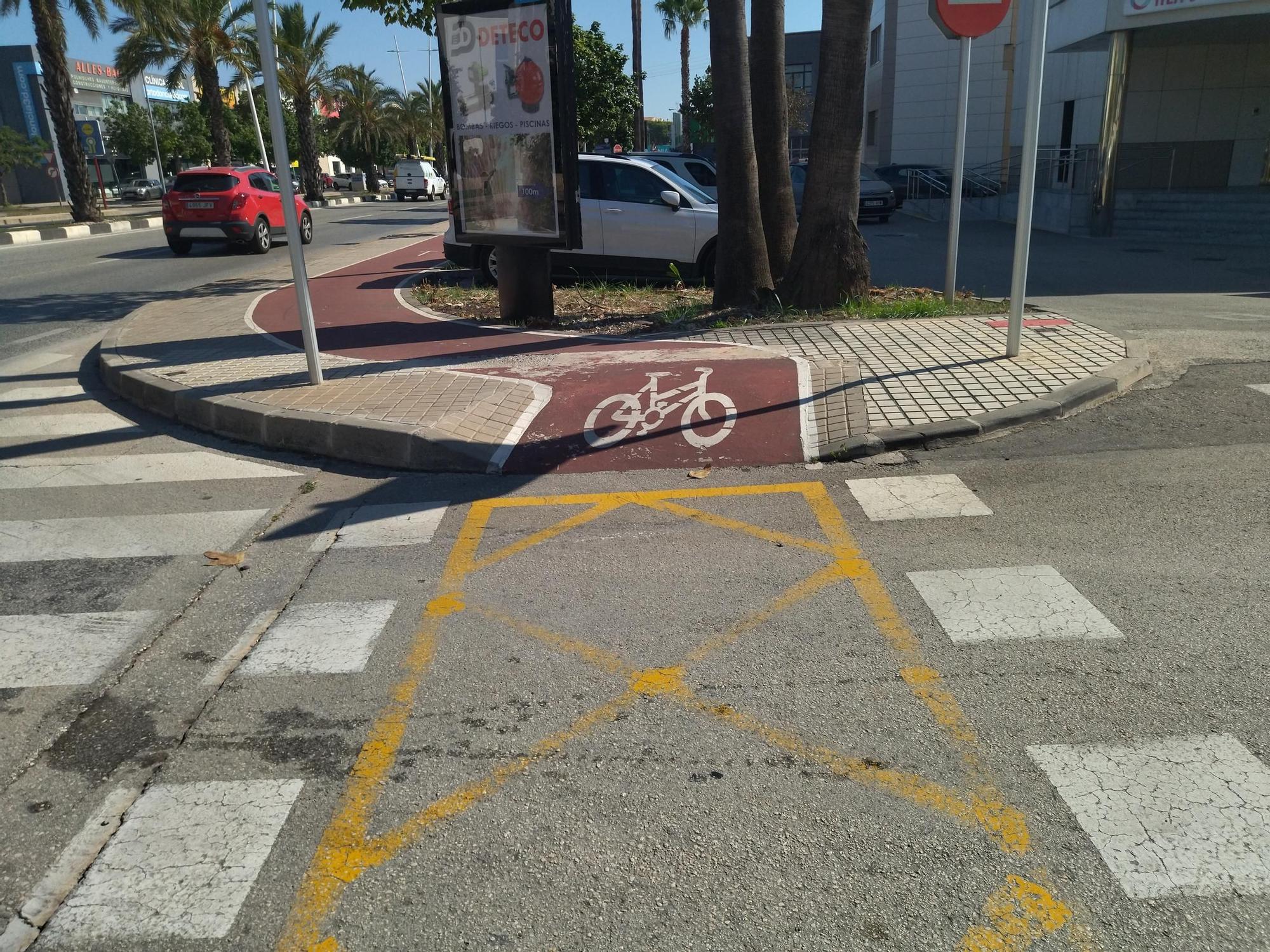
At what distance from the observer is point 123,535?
209 inches

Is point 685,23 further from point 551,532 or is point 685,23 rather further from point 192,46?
point 551,532

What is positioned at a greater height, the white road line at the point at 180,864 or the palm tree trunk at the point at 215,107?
the palm tree trunk at the point at 215,107

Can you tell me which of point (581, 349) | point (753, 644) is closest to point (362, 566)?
point (753, 644)

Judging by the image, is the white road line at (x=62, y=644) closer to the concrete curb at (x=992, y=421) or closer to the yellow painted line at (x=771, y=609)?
the yellow painted line at (x=771, y=609)

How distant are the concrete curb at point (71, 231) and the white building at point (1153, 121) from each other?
2318 cm

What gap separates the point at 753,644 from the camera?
3.87 m

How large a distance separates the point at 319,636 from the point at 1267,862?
3420mm

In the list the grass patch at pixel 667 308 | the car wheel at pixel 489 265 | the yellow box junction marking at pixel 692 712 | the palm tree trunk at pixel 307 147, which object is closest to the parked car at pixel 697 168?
the grass patch at pixel 667 308

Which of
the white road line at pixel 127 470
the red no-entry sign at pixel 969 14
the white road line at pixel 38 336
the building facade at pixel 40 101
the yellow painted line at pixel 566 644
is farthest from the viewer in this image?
the building facade at pixel 40 101

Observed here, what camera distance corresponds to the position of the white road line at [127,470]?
20.6ft

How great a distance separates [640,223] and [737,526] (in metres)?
8.27

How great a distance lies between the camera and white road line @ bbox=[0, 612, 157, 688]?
3803 millimetres

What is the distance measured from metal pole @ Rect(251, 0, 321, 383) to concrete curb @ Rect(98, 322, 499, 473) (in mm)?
729

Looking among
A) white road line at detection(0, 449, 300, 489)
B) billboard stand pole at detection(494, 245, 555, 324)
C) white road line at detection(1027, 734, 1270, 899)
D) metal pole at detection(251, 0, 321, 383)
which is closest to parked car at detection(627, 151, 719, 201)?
billboard stand pole at detection(494, 245, 555, 324)
